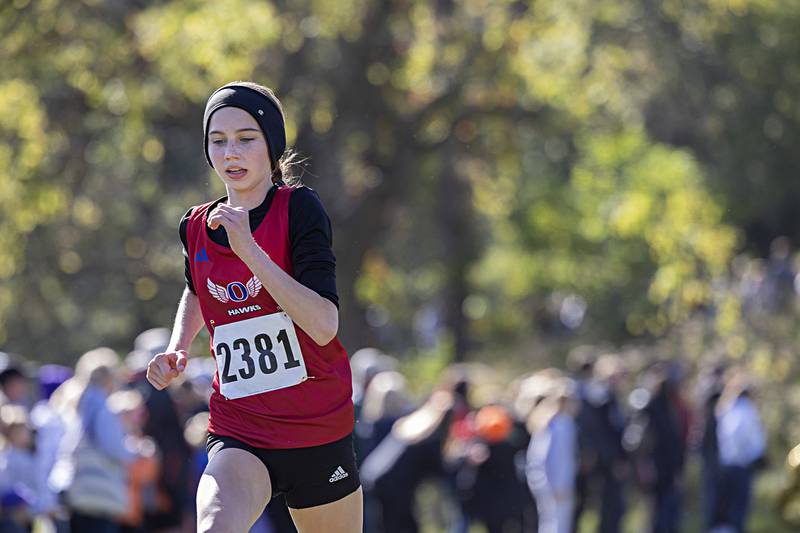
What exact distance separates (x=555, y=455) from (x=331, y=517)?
27.1ft

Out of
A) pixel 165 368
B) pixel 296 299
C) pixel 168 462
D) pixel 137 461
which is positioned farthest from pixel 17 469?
pixel 296 299

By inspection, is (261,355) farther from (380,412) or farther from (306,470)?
(380,412)

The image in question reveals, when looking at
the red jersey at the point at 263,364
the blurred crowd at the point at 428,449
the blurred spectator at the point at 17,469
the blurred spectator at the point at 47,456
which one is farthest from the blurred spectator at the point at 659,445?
the red jersey at the point at 263,364

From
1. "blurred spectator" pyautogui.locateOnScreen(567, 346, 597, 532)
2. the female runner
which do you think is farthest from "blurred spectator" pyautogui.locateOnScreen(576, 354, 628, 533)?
the female runner

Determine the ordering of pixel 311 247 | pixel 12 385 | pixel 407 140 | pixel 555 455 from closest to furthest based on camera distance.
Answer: pixel 311 247 → pixel 12 385 → pixel 555 455 → pixel 407 140

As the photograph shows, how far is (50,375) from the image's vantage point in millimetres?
12211

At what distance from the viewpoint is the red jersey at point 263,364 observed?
4812 mm

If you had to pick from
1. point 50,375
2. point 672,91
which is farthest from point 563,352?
point 50,375

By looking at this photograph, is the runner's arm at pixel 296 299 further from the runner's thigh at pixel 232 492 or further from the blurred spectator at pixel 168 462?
the blurred spectator at pixel 168 462

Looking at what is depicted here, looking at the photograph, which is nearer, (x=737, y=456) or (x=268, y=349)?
(x=268, y=349)

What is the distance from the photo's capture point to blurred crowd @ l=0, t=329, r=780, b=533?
9508mm

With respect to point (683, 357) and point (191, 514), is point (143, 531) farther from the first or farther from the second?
point (683, 357)

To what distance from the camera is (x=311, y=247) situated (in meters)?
4.78

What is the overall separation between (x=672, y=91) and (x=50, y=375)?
10.8m
